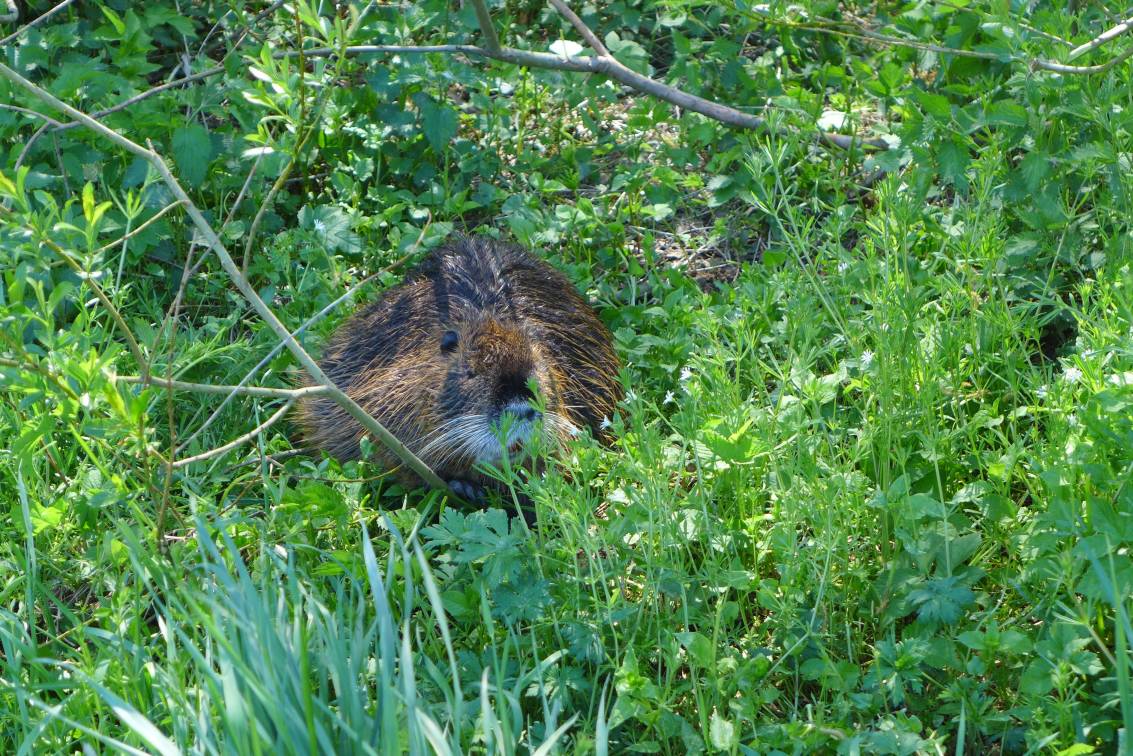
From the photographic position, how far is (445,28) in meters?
4.62

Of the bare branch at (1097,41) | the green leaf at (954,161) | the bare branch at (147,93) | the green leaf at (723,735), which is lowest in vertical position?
the green leaf at (723,735)

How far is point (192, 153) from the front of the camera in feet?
13.6

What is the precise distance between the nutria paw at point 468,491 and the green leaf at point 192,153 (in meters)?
1.51

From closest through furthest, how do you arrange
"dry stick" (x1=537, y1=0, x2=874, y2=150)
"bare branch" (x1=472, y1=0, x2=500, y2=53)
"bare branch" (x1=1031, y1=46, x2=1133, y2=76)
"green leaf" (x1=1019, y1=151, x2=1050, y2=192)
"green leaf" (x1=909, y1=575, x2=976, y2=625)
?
1. "green leaf" (x1=909, y1=575, x2=976, y2=625)
2. "bare branch" (x1=1031, y1=46, x2=1133, y2=76)
3. "green leaf" (x1=1019, y1=151, x2=1050, y2=192)
4. "bare branch" (x1=472, y1=0, x2=500, y2=53)
5. "dry stick" (x1=537, y1=0, x2=874, y2=150)

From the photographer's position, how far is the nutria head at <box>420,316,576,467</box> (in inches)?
129

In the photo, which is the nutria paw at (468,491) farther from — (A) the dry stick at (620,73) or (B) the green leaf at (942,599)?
(A) the dry stick at (620,73)

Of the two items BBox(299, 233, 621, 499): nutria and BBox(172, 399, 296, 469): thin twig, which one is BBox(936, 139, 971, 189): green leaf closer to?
BBox(299, 233, 621, 499): nutria

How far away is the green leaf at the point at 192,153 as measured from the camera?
13.6 feet

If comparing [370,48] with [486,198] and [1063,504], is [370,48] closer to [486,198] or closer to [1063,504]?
[486,198]

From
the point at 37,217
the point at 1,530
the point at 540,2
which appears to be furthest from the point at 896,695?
the point at 540,2


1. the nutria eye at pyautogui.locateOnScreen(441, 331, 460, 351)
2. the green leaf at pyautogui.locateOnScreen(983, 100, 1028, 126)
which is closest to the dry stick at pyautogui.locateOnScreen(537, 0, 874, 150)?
the green leaf at pyautogui.locateOnScreen(983, 100, 1028, 126)

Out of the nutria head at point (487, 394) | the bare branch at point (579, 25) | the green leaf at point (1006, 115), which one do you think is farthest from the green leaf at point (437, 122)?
the green leaf at point (1006, 115)

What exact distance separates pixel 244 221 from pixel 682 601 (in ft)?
8.43

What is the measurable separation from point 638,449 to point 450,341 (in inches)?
35.3
